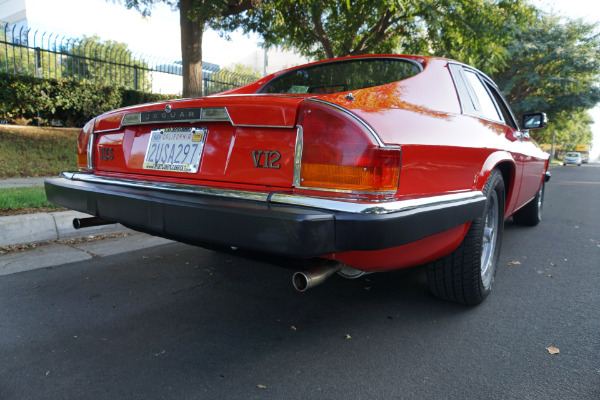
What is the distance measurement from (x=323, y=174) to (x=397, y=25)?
9520 mm

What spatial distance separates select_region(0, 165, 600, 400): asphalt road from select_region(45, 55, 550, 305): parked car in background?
0.38 meters

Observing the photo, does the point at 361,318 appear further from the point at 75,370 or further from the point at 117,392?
the point at 75,370

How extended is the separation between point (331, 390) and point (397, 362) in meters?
0.40

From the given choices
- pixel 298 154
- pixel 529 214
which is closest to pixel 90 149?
pixel 298 154

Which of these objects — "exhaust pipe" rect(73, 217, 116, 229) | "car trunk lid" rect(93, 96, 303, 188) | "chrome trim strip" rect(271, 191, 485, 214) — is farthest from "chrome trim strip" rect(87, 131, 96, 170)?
"chrome trim strip" rect(271, 191, 485, 214)

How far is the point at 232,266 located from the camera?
10.8 ft

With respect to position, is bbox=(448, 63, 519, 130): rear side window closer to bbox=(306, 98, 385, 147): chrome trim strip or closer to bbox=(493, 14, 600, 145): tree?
bbox=(306, 98, 385, 147): chrome trim strip

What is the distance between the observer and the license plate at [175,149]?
209 cm

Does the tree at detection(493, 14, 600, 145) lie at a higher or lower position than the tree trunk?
higher

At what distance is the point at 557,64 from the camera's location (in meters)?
22.1

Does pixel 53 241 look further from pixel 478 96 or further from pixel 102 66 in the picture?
pixel 102 66

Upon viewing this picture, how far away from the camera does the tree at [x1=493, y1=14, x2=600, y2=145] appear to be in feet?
68.9

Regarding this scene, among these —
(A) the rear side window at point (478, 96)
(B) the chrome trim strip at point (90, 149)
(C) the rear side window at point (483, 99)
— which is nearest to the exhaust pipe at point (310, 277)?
(A) the rear side window at point (478, 96)

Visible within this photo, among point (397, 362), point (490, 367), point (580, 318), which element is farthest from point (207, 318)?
point (580, 318)
